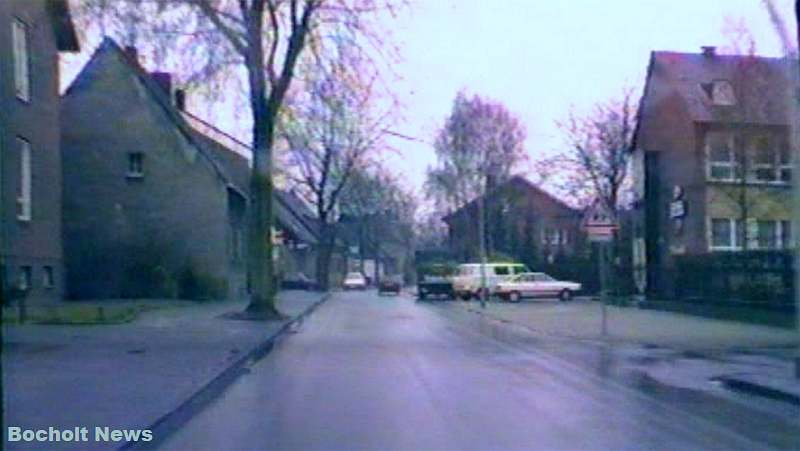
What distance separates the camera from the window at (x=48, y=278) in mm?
36156

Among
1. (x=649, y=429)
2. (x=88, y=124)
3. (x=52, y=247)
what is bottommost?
(x=649, y=429)

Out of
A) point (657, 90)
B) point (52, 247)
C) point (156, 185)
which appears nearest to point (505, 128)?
point (657, 90)

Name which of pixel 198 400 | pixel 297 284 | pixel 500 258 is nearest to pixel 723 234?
pixel 500 258

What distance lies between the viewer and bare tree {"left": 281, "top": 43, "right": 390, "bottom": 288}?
32.8 meters

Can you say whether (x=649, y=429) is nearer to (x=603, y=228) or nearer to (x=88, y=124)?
(x=603, y=228)

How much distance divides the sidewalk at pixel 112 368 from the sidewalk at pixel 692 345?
23.3 ft

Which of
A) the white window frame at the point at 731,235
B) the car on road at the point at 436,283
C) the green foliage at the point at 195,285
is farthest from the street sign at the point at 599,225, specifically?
the car on road at the point at 436,283

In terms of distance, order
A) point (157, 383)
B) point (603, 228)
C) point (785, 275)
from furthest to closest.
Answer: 1. point (785, 275)
2. point (603, 228)
3. point (157, 383)

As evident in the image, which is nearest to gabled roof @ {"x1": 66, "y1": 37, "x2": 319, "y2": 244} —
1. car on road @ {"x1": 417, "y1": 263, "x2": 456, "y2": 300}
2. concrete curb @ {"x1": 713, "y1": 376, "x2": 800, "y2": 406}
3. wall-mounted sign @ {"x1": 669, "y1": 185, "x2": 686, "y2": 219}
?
car on road @ {"x1": 417, "y1": 263, "x2": 456, "y2": 300}

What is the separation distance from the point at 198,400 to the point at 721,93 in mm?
40276

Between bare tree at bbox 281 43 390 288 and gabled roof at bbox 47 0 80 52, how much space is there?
20.6 ft

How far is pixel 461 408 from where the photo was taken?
551 inches

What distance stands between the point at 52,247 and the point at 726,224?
96.3ft

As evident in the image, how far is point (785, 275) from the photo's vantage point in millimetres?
31609
